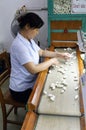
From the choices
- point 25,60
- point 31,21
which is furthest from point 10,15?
point 25,60

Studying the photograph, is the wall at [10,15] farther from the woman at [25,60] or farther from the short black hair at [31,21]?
the short black hair at [31,21]

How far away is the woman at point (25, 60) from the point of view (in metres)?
1.94

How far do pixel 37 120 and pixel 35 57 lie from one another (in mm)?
953

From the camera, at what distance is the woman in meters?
1.94

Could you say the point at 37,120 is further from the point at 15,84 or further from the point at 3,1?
the point at 3,1

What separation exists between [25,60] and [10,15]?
2.22 m

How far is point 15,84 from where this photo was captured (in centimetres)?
212

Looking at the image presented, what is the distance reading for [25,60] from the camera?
1.92 metres

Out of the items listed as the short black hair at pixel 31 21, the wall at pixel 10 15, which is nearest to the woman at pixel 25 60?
the short black hair at pixel 31 21

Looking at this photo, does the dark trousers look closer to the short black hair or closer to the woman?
the woman

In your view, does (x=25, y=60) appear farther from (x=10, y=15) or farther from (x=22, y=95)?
(x=10, y=15)

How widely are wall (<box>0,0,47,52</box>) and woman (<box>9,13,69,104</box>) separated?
66.6 inches

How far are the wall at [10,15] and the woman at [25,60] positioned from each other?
1692 millimetres

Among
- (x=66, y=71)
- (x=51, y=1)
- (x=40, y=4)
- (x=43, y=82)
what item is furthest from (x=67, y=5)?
(x=43, y=82)
